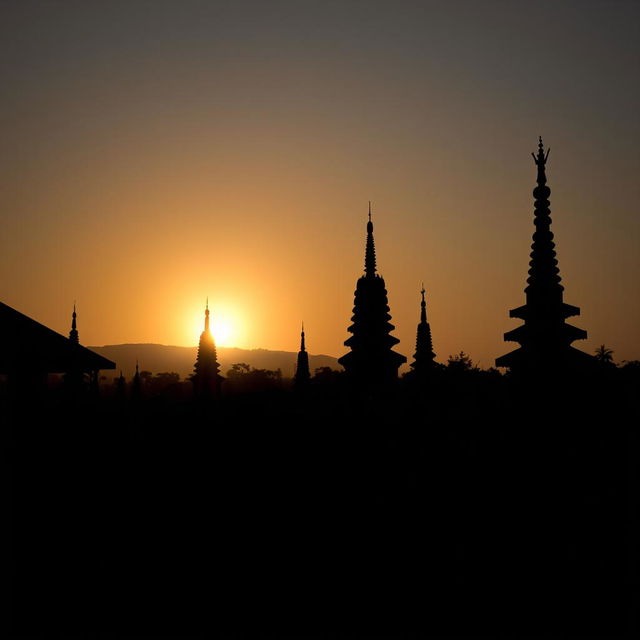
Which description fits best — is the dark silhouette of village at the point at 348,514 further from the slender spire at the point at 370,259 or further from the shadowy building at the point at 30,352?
the slender spire at the point at 370,259

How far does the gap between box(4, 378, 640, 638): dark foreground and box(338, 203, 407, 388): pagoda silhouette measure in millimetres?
11928

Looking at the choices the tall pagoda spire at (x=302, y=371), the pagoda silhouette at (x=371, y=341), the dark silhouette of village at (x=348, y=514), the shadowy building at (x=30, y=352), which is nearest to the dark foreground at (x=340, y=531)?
the dark silhouette of village at (x=348, y=514)

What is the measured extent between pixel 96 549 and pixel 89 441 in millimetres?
7624

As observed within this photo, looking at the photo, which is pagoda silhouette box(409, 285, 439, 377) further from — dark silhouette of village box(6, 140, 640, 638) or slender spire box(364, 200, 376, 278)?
dark silhouette of village box(6, 140, 640, 638)

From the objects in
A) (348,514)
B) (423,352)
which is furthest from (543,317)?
(423,352)

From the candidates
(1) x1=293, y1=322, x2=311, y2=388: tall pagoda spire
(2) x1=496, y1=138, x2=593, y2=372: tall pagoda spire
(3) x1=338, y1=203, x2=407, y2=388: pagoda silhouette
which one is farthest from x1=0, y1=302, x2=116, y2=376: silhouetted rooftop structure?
(1) x1=293, y1=322, x2=311, y2=388: tall pagoda spire

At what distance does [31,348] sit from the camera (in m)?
14.2

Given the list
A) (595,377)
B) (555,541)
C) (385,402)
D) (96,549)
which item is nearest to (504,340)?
(595,377)

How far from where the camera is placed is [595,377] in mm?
26641

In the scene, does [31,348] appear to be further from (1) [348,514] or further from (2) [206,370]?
(2) [206,370]

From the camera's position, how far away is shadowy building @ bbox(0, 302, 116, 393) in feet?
46.3

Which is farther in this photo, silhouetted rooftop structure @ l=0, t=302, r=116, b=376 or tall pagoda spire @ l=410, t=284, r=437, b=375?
tall pagoda spire @ l=410, t=284, r=437, b=375

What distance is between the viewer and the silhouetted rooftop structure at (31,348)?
14117 mm

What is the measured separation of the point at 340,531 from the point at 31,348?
341 inches
